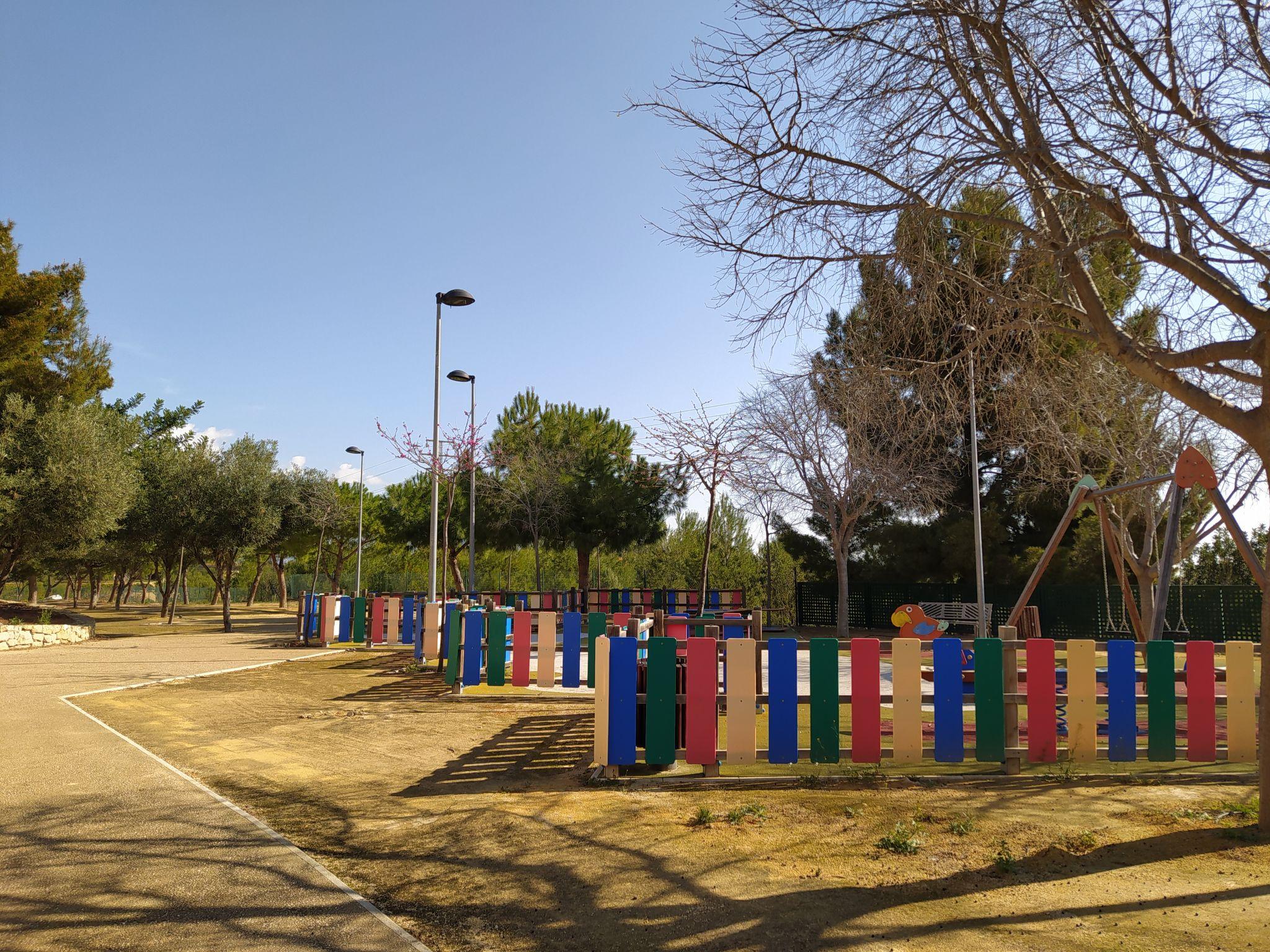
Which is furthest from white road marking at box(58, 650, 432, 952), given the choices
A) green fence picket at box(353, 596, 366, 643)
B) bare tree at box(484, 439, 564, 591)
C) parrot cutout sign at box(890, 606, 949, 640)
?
bare tree at box(484, 439, 564, 591)

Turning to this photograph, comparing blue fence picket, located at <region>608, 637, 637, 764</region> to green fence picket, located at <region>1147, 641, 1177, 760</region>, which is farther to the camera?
green fence picket, located at <region>1147, 641, 1177, 760</region>

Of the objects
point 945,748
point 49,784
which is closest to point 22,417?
point 49,784

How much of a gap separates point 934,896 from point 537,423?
37169 mm

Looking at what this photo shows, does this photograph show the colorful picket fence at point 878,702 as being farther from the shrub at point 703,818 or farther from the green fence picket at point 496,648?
the green fence picket at point 496,648

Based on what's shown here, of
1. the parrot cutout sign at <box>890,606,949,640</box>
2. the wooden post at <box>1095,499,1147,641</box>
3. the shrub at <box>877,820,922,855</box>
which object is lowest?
the shrub at <box>877,820,922,855</box>

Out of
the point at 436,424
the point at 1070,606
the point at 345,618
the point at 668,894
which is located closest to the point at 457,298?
the point at 436,424

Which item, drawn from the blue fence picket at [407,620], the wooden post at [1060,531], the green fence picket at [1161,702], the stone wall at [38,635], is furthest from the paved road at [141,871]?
the stone wall at [38,635]

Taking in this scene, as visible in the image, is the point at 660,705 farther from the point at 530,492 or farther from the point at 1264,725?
the point at 530,492

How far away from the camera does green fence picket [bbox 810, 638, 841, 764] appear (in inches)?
262

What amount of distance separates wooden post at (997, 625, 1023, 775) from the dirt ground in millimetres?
236

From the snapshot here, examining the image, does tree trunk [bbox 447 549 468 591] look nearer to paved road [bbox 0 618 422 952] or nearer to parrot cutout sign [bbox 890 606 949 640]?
parrot cutout sign [bbox 890 606 949 640]

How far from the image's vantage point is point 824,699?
6.70 meters

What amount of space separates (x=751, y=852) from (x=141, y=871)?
341 cm

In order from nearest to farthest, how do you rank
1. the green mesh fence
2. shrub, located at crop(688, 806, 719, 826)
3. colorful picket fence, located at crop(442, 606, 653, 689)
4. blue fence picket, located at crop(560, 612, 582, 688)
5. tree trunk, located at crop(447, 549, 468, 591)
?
shrub, located at crop(688, 806, 719, 826) < blue fence picket, located at crop(560, 612, 582, 688) < colorful picket fence, located at crop(442, 606, 653, 689) < the green mesh fence < tree trunk, located at crop(447, 549, 468, 591)
